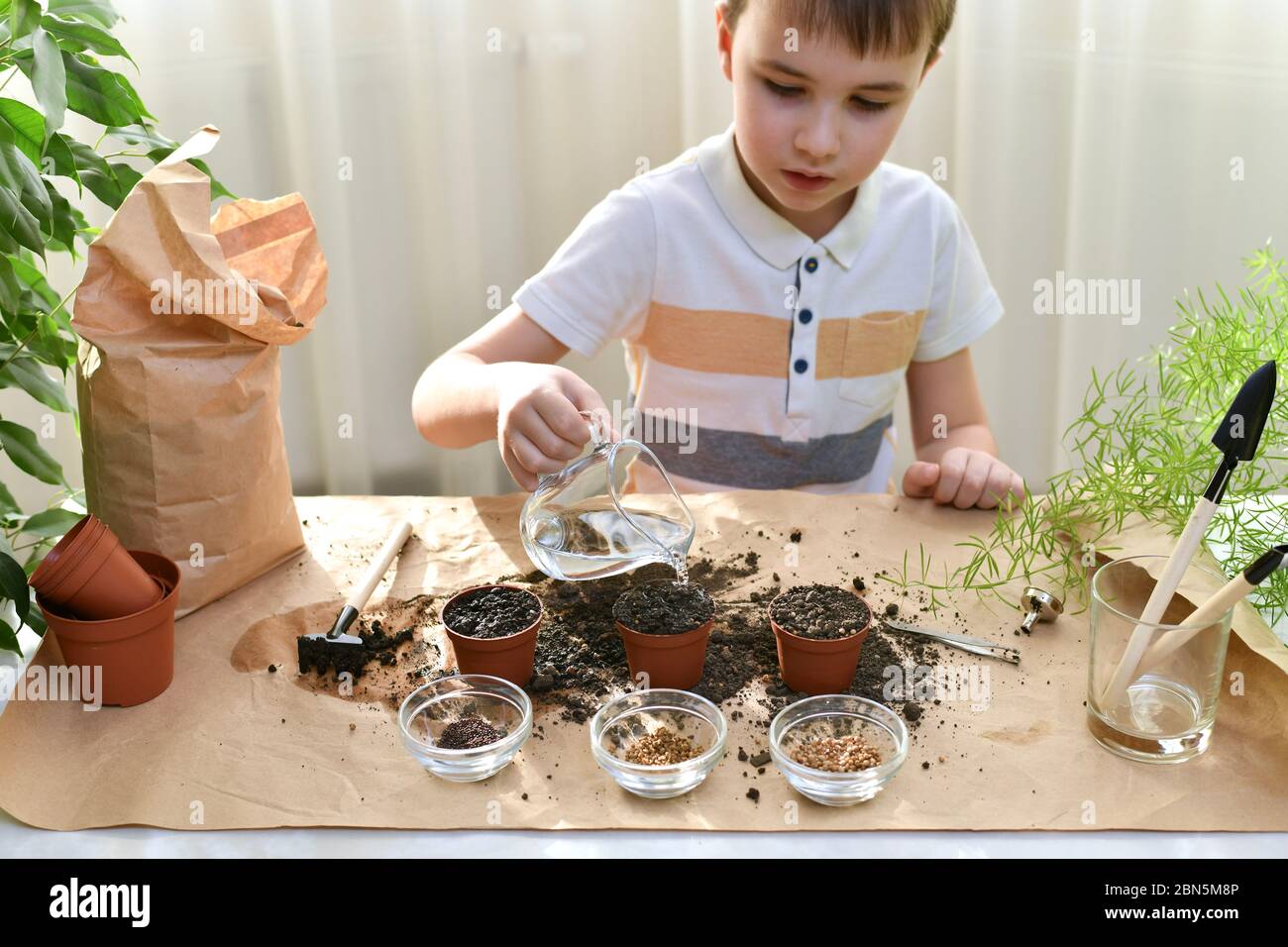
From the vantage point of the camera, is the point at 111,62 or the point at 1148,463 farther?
the point at 111,62

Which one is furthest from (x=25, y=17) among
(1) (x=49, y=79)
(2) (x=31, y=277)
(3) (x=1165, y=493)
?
(3) (x=1165, y=493)

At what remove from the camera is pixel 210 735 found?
2.94 ft

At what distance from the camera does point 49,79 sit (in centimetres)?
98

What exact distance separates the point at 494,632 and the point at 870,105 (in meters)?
0.68

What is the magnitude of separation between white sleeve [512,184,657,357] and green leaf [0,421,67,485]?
55cm

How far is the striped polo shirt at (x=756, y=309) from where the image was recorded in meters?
1.42

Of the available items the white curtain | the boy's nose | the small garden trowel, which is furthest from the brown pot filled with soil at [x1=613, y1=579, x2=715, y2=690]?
the white curtain

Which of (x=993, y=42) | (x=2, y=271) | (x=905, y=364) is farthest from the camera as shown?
(x=993, y=42)

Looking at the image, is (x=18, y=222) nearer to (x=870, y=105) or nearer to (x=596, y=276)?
(x=596, y=276)

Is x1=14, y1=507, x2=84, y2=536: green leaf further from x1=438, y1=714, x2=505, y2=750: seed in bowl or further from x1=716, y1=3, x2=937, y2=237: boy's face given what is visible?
x1=716, y1=3, x2=937, y2=237: boy's face

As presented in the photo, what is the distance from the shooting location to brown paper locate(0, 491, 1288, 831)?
2.63ft
